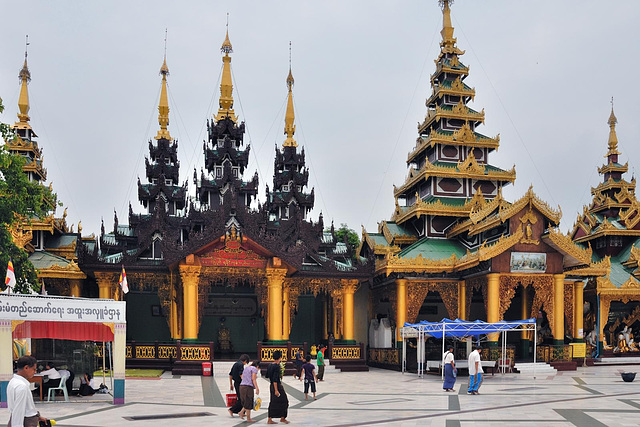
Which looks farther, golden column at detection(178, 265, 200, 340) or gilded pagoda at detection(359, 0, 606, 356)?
gilded pagoda at detection(359, 0, 606, 356)

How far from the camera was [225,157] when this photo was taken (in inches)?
1447

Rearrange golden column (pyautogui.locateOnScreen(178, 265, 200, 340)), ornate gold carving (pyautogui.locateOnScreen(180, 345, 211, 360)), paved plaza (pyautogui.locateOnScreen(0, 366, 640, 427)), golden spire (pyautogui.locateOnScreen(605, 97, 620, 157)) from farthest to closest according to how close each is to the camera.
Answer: golden spire (pyautogui.locateOnScreen(605, 97, 620, 157))
golden column (pyautogui.locateOnScreen(178, 265, 200, 340))
ornate gold carving (pyautogui.locateOnScreen(180, 345, 211, 360))
paved plaza (pyautogui.locateOnScreen(0, 366, 640, 427))

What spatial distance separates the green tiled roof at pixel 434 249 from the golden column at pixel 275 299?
589 centimetres

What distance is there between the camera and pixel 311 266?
2948 centimetres

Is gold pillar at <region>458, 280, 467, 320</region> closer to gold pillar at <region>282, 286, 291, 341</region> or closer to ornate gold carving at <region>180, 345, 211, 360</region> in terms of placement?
gold pillar at <region>282, 286, 291, 341</region>

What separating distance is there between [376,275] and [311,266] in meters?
3.17

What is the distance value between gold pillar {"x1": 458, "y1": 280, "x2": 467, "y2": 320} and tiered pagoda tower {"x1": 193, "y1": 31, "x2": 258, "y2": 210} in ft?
39.3

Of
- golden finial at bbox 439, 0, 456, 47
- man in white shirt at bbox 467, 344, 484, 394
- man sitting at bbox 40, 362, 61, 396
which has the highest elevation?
golden finial at bbox 439, 0, 456, 47

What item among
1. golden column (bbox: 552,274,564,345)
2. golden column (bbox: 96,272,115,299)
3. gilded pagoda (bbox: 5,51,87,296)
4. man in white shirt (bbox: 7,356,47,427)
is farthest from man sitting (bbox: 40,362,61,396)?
golden column (bbox: 552,274,564,345)

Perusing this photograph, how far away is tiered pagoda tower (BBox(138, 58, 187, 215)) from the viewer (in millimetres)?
38031

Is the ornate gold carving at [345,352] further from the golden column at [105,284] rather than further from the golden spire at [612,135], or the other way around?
the golden spire at [612,135]

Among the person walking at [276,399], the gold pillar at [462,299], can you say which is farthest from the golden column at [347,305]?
the person walking at [276,399]

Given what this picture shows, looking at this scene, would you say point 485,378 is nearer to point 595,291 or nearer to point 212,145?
point 595,291

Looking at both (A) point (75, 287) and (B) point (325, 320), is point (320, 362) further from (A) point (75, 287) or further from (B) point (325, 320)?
(A) point (75, 287)
